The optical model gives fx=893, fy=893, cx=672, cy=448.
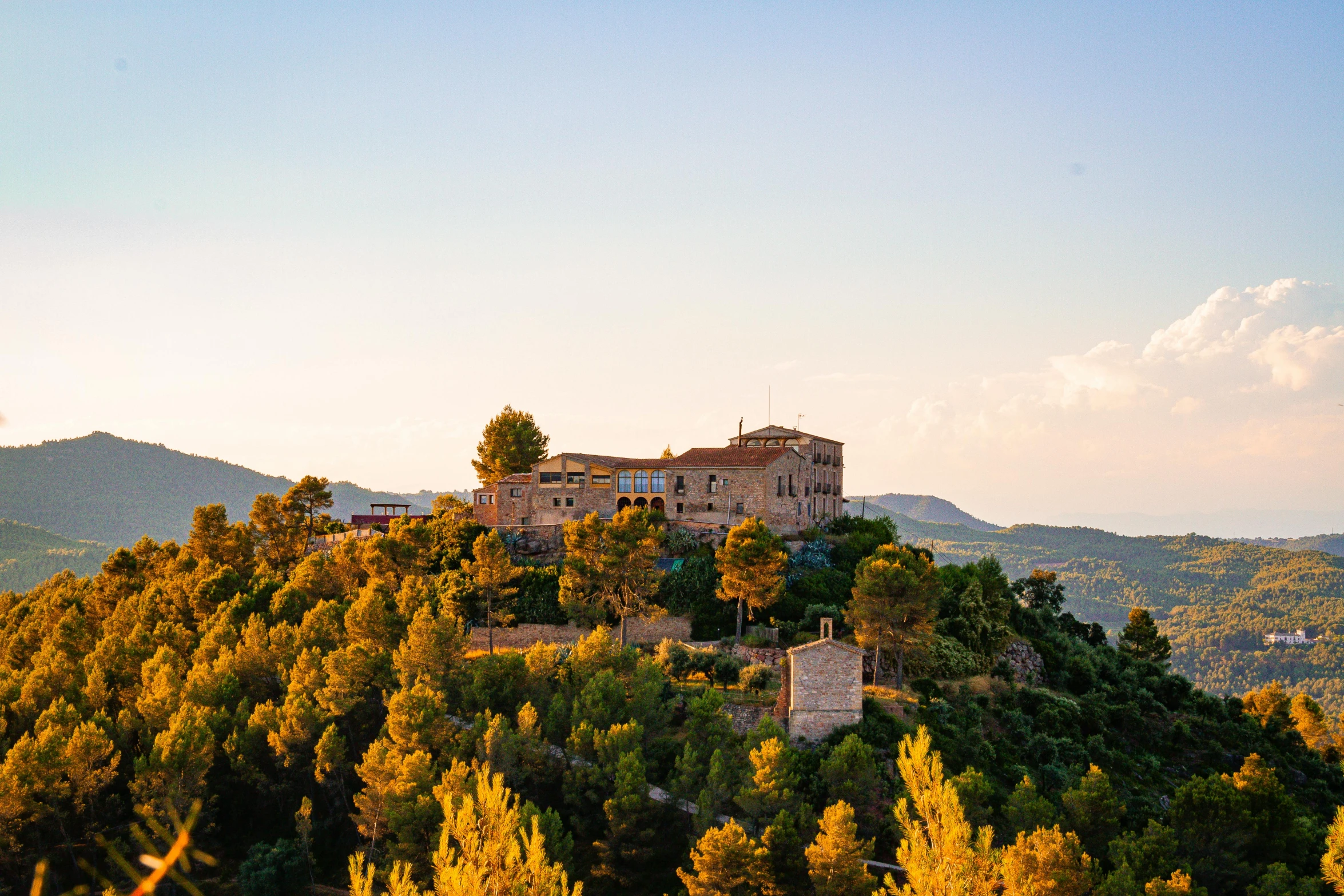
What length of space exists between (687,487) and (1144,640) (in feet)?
126

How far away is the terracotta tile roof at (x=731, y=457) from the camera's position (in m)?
63.1

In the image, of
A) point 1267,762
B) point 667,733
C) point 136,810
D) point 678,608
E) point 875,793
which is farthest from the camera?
point 678,608

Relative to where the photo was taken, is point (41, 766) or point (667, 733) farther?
point (667, 733)

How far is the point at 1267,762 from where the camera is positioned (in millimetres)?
49375

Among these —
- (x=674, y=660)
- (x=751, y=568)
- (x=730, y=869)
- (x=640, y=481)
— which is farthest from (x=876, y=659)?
(x=640, y=481)

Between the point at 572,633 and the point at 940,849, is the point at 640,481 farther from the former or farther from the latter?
the point at 940,849

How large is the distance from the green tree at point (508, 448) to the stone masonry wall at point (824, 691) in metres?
45.3

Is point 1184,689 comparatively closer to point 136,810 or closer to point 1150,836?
point 1150,836

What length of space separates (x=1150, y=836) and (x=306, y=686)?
123 ft

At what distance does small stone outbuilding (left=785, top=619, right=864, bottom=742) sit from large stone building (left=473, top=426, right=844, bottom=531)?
23493 mm

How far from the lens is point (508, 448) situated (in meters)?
80.6

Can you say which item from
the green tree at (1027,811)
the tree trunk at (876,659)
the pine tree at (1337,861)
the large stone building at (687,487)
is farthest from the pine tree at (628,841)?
the large stone building at (687,487)

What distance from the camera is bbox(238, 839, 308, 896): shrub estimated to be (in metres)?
36.5

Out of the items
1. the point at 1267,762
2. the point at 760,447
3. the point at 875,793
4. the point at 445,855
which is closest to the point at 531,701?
the point at 875,793
